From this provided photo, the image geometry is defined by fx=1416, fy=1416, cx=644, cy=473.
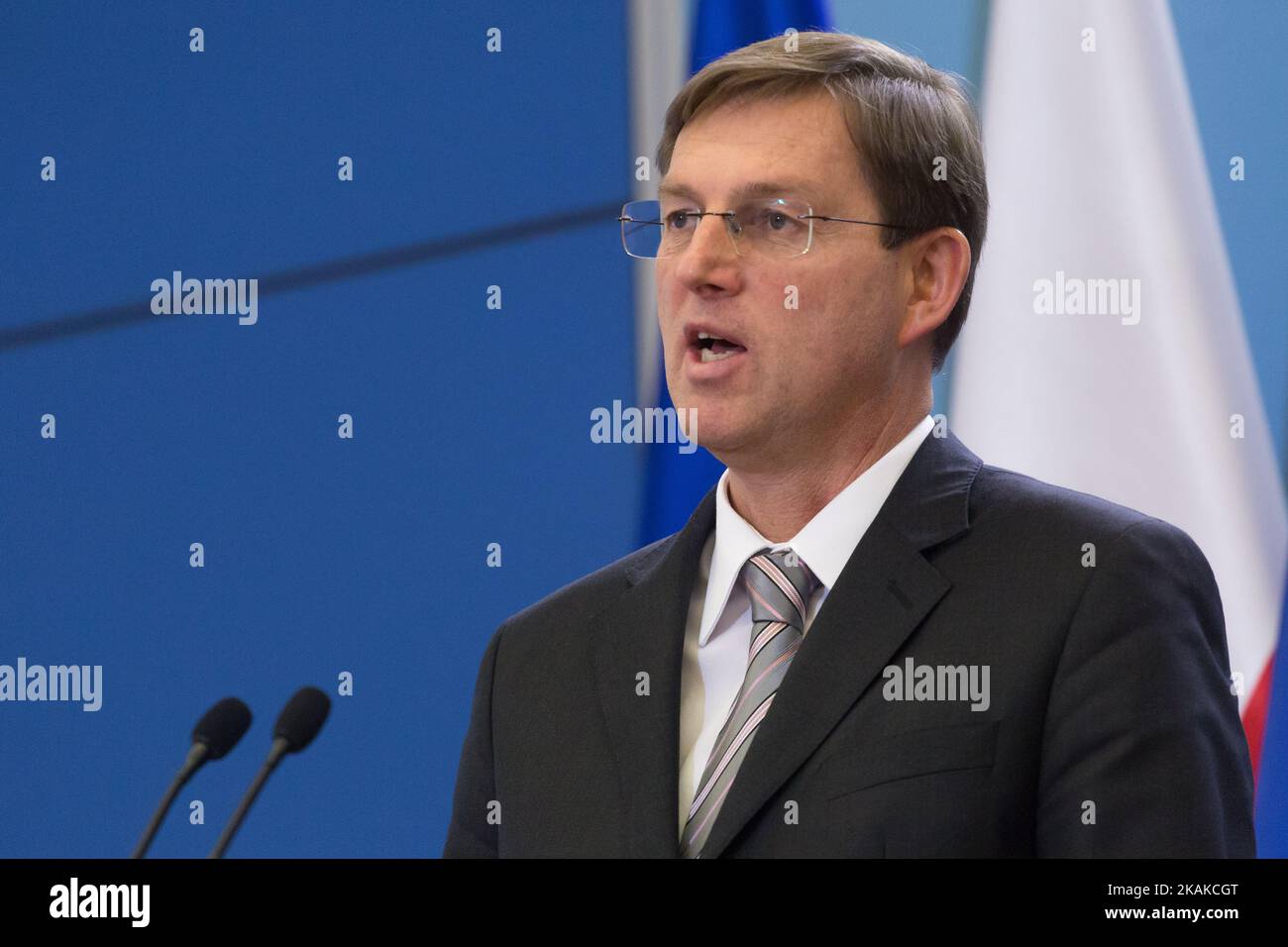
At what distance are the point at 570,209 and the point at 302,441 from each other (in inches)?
27.9

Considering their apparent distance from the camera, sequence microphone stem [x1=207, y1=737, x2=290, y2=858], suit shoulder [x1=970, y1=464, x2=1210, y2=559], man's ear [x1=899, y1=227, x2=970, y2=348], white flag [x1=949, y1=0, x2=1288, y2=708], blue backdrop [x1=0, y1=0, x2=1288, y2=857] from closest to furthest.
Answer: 1. microphone stem [x1=207, y1=737, x2=290, y2=858]
2. suit shoulder [x1=970, y1=464, x2=1210, y2=559]
3. man's ear [x1=899, y1=227, x2=970, y2=348]
4. white flag [x1=949, y1=0, x2=1288, y2=708]
5. blue backdrop [x1=0, y1=0, x2=1288, y2=857]

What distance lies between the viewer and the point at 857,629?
149 centimetres

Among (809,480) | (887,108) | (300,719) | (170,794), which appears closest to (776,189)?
(887,108)

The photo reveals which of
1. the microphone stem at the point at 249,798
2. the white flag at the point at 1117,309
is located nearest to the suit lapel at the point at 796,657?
the microphone stem at the point at 249,798

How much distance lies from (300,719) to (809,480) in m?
0.64

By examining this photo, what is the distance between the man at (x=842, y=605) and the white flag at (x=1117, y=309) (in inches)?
33.7

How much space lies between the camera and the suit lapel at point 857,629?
1420mm

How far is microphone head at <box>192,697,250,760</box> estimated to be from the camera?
1.40 m

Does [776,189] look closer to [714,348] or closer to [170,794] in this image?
[714,348]

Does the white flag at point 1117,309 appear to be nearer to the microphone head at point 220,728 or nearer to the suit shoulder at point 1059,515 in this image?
the suit shoulder at point 1059,515

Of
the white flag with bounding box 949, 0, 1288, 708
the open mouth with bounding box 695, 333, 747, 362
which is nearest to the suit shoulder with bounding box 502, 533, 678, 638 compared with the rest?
the open mouth with bounding box 695, 333, 747, 362

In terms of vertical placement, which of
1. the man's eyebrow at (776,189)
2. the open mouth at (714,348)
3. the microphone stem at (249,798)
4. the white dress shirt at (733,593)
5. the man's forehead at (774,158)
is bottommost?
the microphone stem at (249,798)

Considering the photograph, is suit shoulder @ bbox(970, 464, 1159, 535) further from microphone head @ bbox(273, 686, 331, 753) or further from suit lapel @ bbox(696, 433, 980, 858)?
microphone head @ bbox(273, 686, 331, 753)

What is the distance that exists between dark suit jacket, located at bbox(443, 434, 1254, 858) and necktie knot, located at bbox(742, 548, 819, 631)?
0.22 feet
